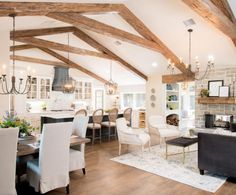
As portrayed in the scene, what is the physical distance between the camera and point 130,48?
291 inches

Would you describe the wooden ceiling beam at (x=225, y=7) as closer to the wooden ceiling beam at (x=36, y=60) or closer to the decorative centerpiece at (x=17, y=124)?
the decorative centerpiece at (x=17, y=124)

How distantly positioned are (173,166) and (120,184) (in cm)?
139

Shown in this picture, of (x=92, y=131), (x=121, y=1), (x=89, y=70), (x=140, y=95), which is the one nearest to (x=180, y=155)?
(x=92, y=131)

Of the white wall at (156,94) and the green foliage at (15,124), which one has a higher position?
the white wall at (156,94)

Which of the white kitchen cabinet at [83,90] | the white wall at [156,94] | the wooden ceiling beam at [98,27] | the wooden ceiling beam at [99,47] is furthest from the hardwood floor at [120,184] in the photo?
the white kitchen cabinet at [83,90]

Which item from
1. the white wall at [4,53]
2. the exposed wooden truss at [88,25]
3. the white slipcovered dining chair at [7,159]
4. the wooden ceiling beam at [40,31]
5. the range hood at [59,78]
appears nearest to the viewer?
the white slipcovered dining chair at [7,159]

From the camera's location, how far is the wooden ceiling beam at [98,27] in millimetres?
Answer: 4562

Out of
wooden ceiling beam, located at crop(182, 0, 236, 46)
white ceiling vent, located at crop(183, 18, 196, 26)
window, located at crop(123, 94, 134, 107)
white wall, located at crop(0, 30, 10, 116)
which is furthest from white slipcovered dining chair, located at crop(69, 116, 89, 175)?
window, located at crop(123, 94, 134, 107)

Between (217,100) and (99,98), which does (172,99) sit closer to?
(217,100)

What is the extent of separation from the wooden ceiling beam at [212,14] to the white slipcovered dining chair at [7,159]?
3421 millimetres

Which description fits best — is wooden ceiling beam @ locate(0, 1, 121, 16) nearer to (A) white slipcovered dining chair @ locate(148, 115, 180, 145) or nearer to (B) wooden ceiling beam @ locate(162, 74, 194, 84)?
(A) white slipcovered dining chair @ locate(148, 115, 180, 145)

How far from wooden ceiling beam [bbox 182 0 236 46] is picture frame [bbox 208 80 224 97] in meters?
2.60

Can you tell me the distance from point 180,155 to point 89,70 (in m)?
6.96

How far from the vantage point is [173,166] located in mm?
4297
